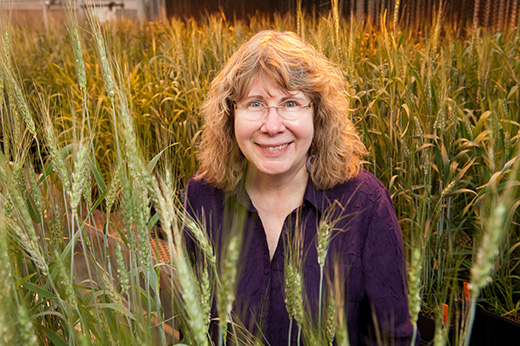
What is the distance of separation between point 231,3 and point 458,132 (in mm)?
5805

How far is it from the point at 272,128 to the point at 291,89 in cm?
11

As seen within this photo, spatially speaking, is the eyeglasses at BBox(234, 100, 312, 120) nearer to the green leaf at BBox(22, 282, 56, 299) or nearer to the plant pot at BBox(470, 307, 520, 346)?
the green leaf at BBox(22, 282, 56, 299)

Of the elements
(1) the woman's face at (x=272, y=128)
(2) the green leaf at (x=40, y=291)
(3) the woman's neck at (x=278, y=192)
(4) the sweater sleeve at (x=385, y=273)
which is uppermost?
(1) the woman's face at (x=272, y=128)

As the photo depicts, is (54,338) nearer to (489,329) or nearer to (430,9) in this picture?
(489,329)

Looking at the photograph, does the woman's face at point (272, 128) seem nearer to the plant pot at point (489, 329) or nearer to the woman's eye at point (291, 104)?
the woman's eye at point (291, 104)

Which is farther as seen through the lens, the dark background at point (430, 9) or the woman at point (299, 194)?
the dark background at point (430, 9)

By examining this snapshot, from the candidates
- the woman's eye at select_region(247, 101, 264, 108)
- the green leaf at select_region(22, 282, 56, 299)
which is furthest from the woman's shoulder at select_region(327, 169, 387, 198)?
the green leaf at select_region(22, 282, 56, 299)

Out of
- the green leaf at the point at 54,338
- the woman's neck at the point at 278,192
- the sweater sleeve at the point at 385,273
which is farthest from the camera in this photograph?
the woman's neck at the point at 278,192

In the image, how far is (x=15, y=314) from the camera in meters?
0.51

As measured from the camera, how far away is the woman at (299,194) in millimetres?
1229

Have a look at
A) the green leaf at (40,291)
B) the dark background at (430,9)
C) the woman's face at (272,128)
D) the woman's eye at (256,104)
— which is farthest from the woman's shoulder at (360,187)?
the dark background at (430,9)

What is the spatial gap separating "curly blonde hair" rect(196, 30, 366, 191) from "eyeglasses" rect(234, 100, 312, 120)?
0.11 feet

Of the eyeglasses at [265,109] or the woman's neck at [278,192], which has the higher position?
the eyeglasses at [265,109]

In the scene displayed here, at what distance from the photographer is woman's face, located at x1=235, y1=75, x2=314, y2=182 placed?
124cm
